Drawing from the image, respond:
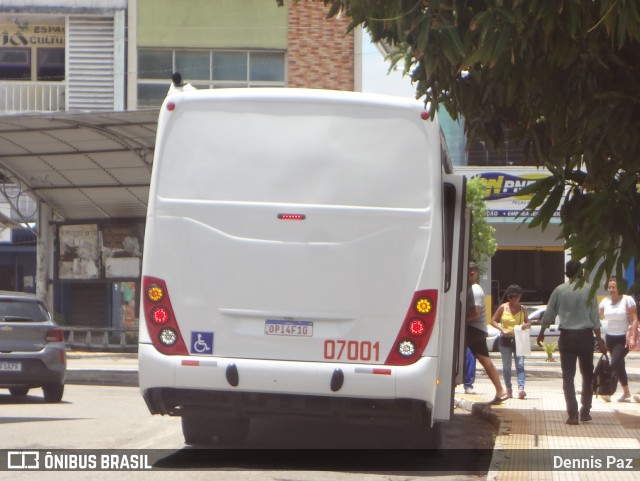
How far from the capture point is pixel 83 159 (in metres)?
24.5

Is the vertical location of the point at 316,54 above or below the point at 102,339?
above

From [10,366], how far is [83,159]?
938 centimetres

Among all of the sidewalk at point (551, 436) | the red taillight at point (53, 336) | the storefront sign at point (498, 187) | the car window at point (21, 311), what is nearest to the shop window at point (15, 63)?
the storefront sign at point (498, 187)

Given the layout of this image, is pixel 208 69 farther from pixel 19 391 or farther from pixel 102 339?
pixel 19 391

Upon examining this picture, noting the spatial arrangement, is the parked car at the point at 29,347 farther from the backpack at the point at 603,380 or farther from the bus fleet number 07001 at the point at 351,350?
the bus fleet number 07001 at the point at 351,350

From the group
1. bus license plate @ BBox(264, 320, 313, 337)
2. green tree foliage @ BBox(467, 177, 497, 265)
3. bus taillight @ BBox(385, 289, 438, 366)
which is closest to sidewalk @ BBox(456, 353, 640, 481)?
bus taillight @ BBox(385, 289, 438, 366)

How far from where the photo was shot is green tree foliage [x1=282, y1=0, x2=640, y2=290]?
5.30 meters

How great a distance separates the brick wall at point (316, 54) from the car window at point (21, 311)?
17.9 m

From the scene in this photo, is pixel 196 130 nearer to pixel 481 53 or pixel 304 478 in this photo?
pixel 304 478

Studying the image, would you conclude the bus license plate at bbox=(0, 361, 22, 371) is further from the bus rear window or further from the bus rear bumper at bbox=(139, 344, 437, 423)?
the bus rear window

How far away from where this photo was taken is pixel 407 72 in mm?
6531

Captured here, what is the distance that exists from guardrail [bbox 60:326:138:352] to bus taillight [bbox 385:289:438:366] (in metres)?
18.3

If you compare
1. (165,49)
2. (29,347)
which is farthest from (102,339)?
(29,347)

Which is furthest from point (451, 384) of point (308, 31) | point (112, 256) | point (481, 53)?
point (308, 31)
